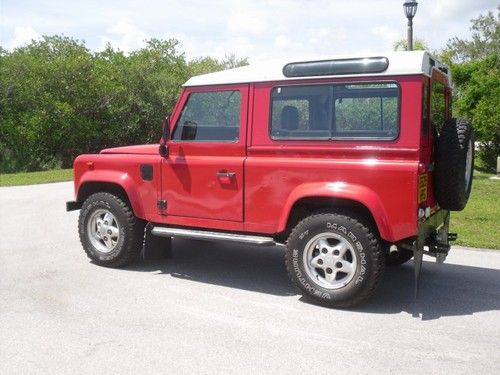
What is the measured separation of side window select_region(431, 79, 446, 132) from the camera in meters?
5.15

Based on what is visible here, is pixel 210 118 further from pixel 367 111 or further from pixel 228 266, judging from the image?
pixel 228 266

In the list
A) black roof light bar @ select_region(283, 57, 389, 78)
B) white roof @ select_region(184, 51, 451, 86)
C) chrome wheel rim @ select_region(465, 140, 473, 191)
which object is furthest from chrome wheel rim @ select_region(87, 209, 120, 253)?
chrome wheel rim @ select_region(465, 140, 473, 191)

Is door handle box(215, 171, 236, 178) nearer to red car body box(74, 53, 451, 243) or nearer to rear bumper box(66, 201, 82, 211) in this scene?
red car body box(74, 53, 451, 243)

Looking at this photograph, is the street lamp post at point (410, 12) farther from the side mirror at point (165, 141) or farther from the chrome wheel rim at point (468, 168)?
the side mirror at point (165, 141)

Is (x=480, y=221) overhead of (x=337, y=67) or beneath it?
beneath

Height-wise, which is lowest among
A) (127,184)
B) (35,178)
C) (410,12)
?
(35,178)

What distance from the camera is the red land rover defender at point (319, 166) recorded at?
4.69 metres

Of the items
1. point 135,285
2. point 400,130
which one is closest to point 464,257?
point 400,130

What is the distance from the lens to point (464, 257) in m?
6.82

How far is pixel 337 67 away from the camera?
4926mm

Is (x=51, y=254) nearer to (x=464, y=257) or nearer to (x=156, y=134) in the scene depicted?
(x=464, y=257)

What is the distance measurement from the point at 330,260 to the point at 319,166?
87 centimetres

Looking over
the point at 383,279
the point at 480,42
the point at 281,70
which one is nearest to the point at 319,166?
the point at 281,70

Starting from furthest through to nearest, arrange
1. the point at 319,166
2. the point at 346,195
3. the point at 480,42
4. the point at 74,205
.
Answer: the point at 480,42
the point at 74,205
the point at 319,166
the point at 346,195
